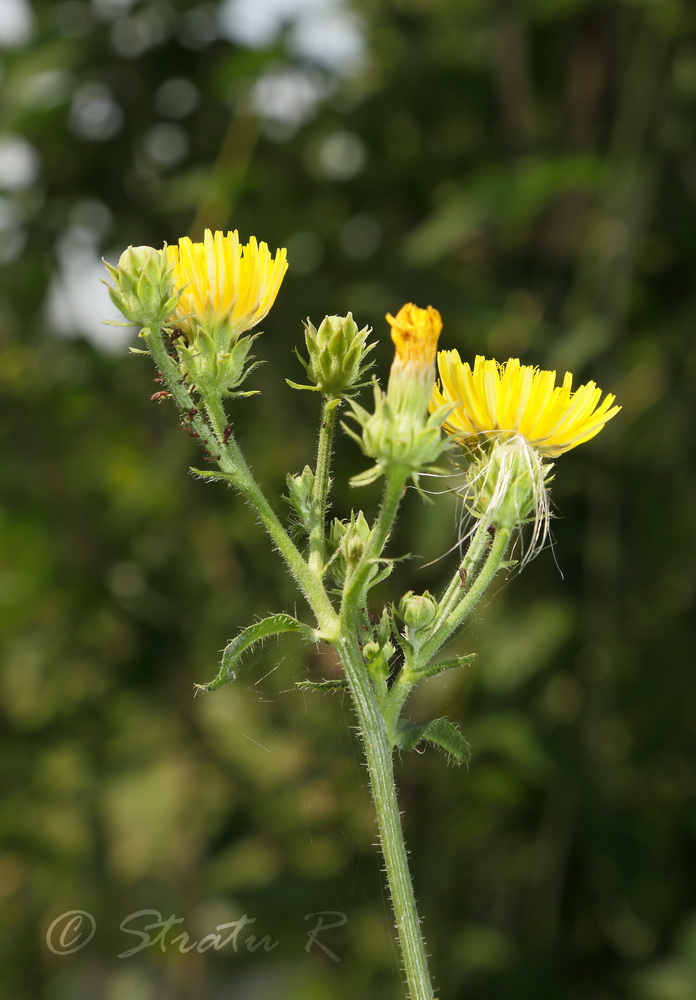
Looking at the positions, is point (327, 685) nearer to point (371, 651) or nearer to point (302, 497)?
point (371, 651)

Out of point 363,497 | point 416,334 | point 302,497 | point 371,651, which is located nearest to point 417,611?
point 371,651

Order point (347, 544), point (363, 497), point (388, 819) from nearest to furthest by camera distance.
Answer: point (388, 819) < point (347, 544) < point (363, 497)

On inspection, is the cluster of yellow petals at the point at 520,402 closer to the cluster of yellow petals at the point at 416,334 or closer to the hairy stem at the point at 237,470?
the cluster of yellow petals at the point at 416,334

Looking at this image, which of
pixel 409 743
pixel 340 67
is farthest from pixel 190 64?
pixel 409 743

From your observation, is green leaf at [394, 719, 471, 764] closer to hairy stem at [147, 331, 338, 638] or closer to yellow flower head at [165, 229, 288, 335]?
hairy stem at [147, 331, 338, 638]

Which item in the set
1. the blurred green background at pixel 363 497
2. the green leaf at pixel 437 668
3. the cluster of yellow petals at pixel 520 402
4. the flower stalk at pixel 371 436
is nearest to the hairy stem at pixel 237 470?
the flower stalk at pixel 371 436

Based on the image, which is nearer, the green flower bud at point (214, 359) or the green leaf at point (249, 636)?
the green leaf at point (249, 636)
